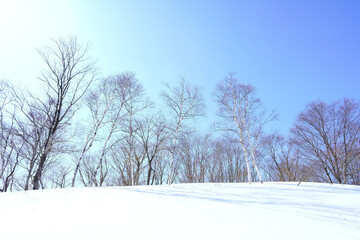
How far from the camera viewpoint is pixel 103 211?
10.5 ft

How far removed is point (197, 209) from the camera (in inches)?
137

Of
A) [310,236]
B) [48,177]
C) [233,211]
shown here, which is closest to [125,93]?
[233,211]

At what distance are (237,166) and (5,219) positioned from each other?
2833cm

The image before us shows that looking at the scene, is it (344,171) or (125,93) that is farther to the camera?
(344,171)

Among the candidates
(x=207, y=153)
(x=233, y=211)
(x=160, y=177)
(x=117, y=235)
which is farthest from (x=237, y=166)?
(x=117, y=235)

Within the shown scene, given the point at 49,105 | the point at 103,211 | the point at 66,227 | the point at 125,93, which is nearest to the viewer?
the point at 66,227

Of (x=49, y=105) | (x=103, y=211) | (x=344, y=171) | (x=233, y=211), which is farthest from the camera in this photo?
(x=344, y=171)

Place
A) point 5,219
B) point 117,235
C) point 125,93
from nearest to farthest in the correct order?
1. point 117,235
2. point 5,219
3. point 125,93

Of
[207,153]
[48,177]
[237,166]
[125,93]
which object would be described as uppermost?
[125,93]

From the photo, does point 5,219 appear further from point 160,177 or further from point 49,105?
point 160,177

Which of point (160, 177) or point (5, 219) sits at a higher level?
point (5, 219)

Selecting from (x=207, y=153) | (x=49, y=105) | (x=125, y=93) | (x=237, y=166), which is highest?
(x=125, y=93)

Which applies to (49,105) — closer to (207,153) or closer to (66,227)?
(66,227)

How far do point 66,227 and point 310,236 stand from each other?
140 inches
